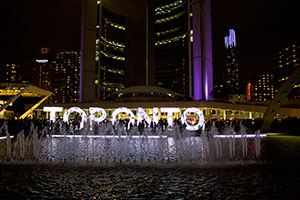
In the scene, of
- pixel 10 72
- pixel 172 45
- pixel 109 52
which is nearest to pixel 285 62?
pixel 172 45

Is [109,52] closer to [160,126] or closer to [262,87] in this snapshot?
[160,126]

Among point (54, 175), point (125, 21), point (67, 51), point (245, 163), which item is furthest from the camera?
point (67, 51)

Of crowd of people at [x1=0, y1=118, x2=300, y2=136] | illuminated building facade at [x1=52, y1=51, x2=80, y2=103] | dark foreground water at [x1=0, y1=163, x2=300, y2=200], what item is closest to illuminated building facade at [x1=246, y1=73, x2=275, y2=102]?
illuminated building facade at [x1=52, y1=51, x2=80, y2=103]

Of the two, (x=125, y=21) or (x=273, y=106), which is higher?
(x=125, y=21)

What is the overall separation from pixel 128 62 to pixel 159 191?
3528 inches

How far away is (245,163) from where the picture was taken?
971cm

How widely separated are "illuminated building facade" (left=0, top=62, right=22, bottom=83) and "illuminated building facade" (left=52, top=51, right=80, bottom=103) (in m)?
24.0

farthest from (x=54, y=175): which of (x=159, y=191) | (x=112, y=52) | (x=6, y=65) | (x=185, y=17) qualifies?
(x=6, y=65)

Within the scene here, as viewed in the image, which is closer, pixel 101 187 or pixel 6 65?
pixel 101 187

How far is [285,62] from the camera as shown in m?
126

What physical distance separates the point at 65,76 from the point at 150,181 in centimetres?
17882

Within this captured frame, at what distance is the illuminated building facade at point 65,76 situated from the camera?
167m

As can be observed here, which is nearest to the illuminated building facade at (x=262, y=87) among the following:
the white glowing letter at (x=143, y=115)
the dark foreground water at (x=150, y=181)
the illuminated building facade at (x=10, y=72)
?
the illuminated building facade at (x=10, y=72)

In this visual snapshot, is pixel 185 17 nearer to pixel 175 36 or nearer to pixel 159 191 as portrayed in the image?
pixel 175 36
